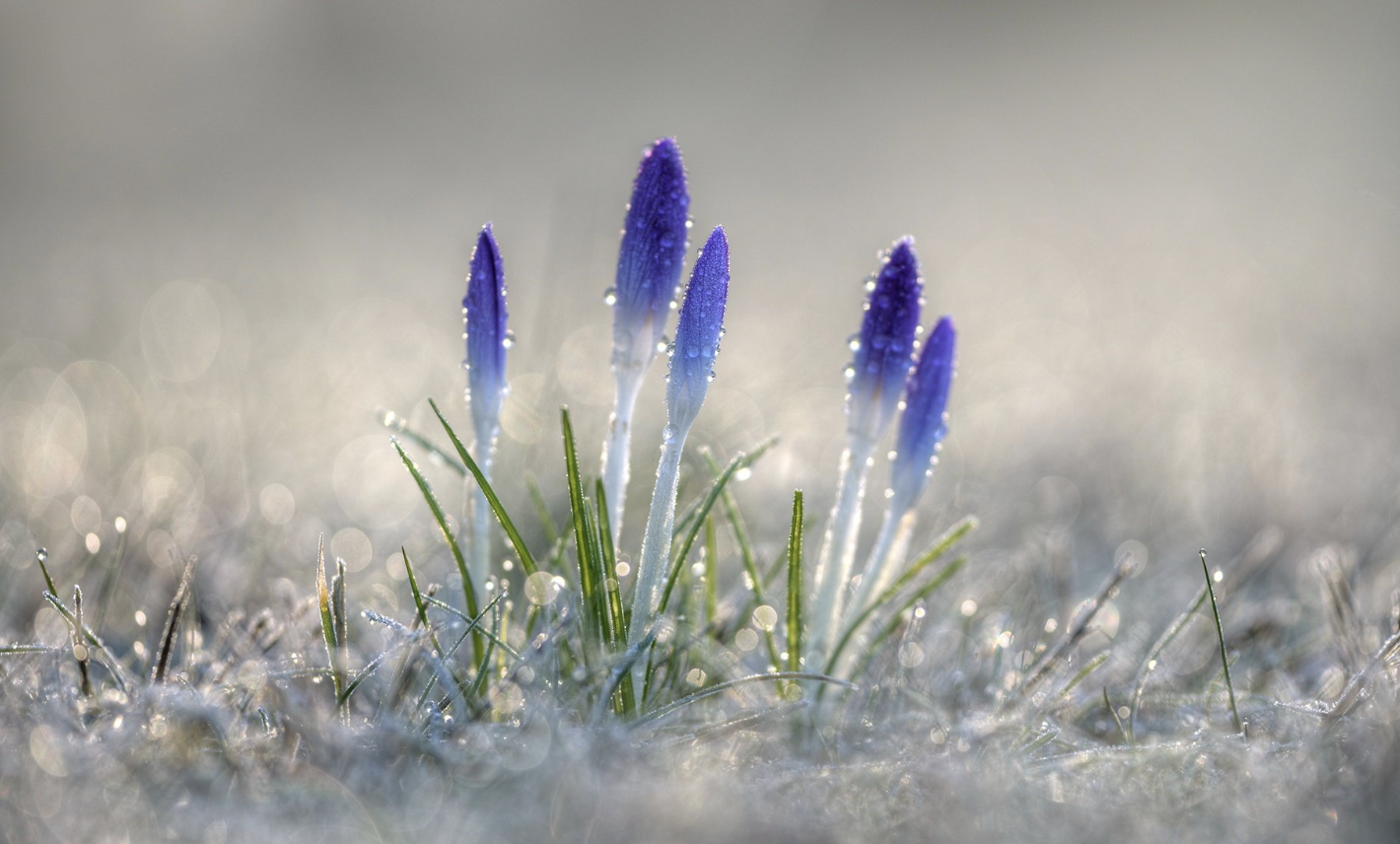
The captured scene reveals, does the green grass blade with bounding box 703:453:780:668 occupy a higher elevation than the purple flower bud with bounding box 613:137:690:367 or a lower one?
lower

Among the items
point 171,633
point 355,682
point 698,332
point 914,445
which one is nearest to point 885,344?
point 914,445

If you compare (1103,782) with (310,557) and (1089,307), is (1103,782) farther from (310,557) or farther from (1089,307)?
(1089,307)

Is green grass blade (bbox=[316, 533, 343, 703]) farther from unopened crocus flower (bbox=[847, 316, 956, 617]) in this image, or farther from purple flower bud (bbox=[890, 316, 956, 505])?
purple flower bud (bbox=[890, 316, 956, 505])

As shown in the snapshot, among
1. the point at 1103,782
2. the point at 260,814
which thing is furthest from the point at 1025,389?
the point at 260,814

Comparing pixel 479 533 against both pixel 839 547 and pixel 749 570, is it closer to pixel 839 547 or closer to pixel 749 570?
pixel 749 570

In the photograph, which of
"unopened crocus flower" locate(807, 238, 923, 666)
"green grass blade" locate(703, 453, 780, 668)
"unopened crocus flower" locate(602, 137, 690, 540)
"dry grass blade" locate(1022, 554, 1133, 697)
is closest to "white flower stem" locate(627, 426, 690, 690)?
"unopened crocus flower" locate(602, 137, 690, 540)

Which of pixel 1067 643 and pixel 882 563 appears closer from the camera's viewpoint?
pixel 1067 643

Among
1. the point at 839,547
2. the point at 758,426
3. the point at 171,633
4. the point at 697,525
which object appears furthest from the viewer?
the point at 758,426

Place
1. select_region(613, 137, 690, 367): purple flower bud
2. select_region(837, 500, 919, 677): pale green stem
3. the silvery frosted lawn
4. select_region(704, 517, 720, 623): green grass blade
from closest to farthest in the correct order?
1. the silvery frosted lawn
2. select_region(613, 137, 690, 367): purple flower bud
3. select_region(837, 500, 919, 677): pale green stem
4. select_region(704, 517, 720, 623): green grass blade
